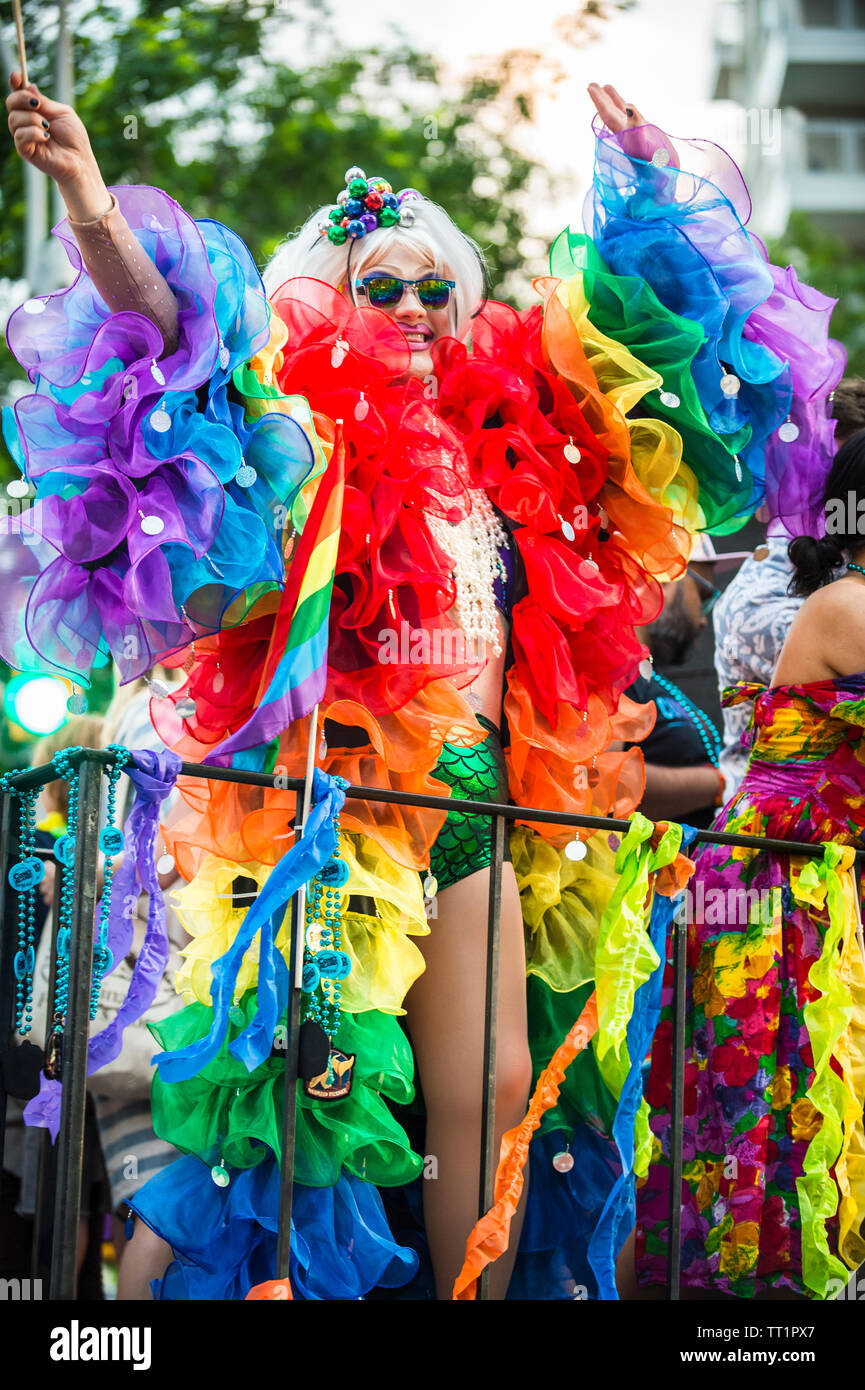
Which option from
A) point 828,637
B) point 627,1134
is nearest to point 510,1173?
point 627,1134

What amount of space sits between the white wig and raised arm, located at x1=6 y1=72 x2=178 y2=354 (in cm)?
59

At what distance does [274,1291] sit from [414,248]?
1.83 m

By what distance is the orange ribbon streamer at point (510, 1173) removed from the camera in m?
2.23

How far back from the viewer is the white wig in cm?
274

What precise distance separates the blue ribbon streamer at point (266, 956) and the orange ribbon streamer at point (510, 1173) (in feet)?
1.43

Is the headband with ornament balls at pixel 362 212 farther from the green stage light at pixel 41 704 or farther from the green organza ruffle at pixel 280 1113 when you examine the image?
the green organza ruffle at pixel 280 1113

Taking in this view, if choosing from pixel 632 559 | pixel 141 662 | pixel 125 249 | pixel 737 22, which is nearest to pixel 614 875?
pixel 632 559

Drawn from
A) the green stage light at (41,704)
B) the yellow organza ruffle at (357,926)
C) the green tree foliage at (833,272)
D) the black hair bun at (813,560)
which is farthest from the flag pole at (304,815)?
the green tree foliage at (833,272)

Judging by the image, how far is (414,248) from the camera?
108 inches

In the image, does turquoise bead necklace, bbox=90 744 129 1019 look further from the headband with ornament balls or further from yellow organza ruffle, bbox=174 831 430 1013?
the headband with ornament balls

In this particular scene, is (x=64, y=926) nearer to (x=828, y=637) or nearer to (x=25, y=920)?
(x=25, y=920)

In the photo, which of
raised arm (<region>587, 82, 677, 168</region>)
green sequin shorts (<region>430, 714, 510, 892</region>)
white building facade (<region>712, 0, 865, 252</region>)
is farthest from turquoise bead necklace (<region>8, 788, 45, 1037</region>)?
white building facade (<region>712, 0, 865, 252</region>)

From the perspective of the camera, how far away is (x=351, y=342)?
247 centimetres

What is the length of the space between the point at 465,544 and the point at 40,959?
151 centimetres
